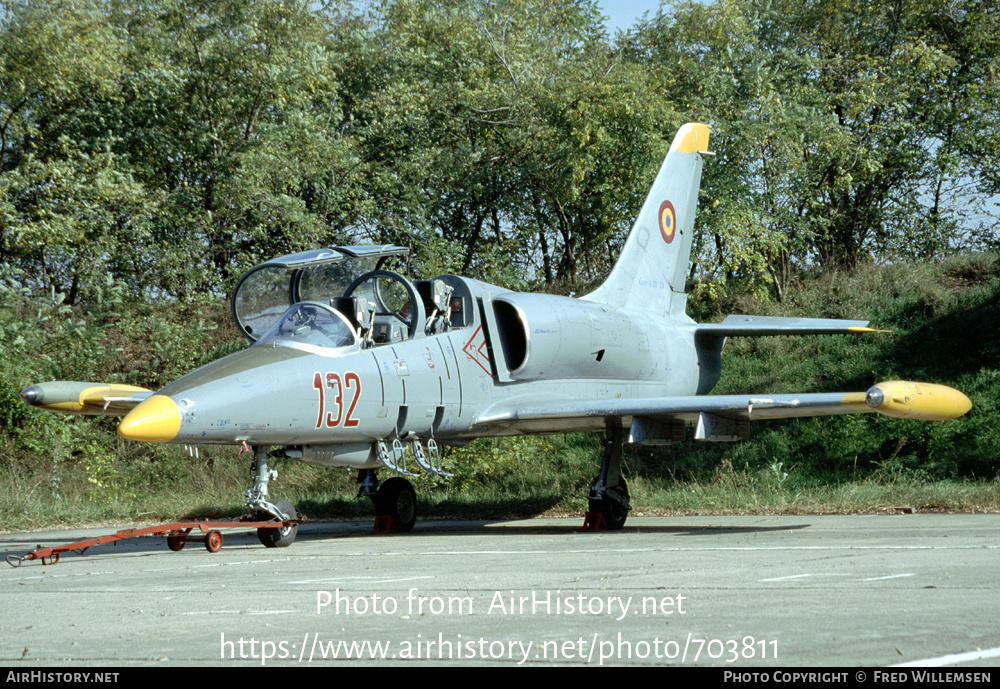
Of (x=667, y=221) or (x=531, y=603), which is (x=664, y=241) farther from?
(x=531, y=603)

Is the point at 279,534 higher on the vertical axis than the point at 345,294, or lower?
lower

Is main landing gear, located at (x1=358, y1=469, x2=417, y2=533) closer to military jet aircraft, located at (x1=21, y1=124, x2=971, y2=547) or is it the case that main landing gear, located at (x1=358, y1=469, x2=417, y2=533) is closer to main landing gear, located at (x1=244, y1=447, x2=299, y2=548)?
military jet aircraft, located at (x1=21, y1=124, x2=971, y2=547)

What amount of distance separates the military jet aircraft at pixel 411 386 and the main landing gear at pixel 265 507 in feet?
0.06

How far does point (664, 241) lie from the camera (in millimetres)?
16703

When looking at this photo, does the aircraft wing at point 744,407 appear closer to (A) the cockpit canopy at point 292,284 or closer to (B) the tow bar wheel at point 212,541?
(A) the cockpit canopy at point 292,284

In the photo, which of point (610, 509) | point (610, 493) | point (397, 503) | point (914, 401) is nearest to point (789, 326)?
point (610, 493)

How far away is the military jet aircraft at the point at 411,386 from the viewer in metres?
9.91

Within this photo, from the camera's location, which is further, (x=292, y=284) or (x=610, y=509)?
(x=610, y=509)

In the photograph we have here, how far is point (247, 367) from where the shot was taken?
9.88 metres

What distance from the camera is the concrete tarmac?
4359mm

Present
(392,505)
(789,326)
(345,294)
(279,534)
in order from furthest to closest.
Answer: (789,326) < (392,505) < (345,294) < (279,534)

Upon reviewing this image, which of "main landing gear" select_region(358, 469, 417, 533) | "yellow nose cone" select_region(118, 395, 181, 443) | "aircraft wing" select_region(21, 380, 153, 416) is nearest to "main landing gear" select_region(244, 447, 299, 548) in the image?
"yellow nose cone" select_region(118, 395, 181, 443)

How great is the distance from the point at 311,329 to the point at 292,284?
1.27 meters

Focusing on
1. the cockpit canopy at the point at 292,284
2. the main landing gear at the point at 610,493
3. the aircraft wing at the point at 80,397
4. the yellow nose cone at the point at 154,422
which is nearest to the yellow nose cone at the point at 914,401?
the main landing gear at the point at 610,493
